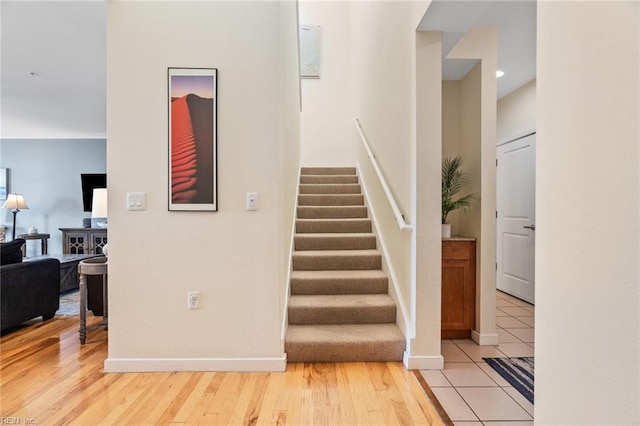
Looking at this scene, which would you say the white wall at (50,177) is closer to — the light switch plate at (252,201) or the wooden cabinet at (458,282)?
the light switch plate at (252,201)

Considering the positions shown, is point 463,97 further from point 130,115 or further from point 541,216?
point 130,115

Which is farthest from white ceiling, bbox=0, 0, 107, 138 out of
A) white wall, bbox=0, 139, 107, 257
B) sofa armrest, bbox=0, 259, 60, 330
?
sofa armrest, bbox=0, 259, 60, 330

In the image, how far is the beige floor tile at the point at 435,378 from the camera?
7.09ft

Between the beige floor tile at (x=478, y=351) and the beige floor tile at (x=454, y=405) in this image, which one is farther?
the beige floor tile at (x=478, y=351)

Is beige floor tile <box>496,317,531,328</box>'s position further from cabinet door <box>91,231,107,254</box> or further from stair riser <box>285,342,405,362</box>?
cabinet door <box>91,231,107,254</box>

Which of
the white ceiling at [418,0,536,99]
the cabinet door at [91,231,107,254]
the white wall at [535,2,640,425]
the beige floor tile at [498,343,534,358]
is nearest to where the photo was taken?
the white wall at [535,2,640,425]

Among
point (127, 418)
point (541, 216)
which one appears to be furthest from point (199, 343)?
point (541, 216)

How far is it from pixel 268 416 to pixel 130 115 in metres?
2.21

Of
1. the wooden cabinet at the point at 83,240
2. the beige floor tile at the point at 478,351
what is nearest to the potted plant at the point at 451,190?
the beige floor tile at the point at 478,351

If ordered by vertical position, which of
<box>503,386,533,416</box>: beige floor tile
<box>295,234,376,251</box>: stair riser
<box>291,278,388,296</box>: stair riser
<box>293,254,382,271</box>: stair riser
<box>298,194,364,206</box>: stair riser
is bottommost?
<box>503,386,533,416</box>: beige floor tile

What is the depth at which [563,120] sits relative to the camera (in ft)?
3.18

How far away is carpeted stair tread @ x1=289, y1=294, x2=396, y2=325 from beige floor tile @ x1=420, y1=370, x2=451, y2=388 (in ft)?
1.66

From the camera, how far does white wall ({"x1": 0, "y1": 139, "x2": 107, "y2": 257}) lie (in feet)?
21.8

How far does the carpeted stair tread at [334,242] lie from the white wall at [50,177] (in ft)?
17.7
